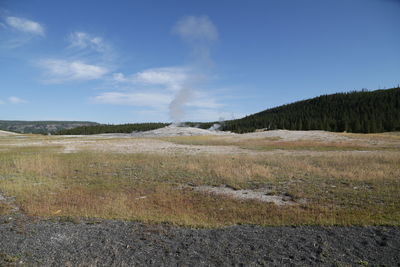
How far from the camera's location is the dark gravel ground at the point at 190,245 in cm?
712

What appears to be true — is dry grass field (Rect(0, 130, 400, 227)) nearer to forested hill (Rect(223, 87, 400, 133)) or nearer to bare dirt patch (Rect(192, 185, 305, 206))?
bare dirt patch (Rect(192, 185, 305, 206))

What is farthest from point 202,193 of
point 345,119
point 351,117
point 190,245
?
point 351,117

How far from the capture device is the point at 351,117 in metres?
135

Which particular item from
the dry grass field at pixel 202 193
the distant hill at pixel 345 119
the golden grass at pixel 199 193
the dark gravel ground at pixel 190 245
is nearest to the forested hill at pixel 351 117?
the distant hill at pixel 345 119

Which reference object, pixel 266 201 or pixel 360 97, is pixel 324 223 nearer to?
pixel 266 201

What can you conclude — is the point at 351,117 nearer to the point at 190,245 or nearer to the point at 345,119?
the point at 345,119

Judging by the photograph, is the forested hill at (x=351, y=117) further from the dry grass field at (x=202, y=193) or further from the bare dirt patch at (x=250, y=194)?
the bare dirt patch at (x=250, y=194)

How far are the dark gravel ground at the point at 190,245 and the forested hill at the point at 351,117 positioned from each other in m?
111

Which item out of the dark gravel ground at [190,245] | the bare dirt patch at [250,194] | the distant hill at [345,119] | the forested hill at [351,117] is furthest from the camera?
the distant hill at [345,119]

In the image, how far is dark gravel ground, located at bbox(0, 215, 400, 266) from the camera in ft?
23.4

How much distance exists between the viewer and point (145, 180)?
17828mm

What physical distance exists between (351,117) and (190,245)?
490 ft

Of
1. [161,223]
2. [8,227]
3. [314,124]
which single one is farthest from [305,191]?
[314,124]

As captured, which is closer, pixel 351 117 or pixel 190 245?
pixel 190 245
